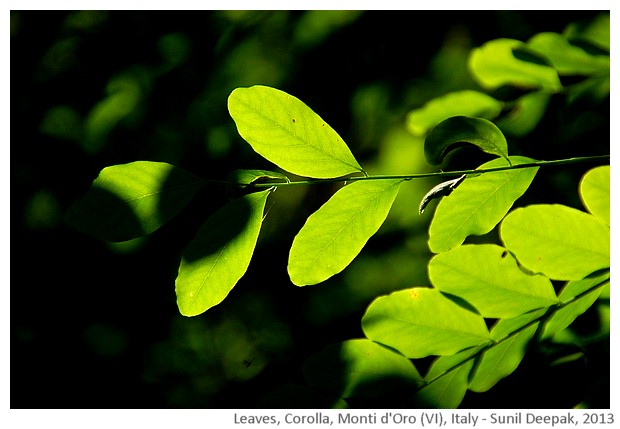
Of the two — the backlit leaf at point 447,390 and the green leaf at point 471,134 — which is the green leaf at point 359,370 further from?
the green leaf at point 471,134

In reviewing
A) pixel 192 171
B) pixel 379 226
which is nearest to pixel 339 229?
pixel 379 226

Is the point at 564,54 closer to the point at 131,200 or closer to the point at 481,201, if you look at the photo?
the point at 481,201

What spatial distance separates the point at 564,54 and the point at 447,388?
2.22 feet

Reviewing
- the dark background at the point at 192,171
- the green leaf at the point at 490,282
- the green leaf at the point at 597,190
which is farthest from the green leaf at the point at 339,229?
the dark background at the point at 192,171

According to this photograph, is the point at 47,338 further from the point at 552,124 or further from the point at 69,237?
the point at 552,124

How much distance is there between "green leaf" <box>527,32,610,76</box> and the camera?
105 cm

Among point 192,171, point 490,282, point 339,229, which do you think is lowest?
point 192,171

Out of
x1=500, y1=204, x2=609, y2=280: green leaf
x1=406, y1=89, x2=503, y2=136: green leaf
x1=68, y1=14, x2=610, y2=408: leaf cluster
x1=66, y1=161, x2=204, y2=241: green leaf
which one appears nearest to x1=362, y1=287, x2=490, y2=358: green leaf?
x1=68, y1=14, x2=610, y2=408: leaf cluster

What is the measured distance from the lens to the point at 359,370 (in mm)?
694

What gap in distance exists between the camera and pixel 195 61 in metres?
2.01

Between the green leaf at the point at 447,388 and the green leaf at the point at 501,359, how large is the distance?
0.04 ft

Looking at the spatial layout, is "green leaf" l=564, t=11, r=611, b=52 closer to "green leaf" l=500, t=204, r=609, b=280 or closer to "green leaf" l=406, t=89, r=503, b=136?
"green leaf" l=406, t=89, r=503, b=136
